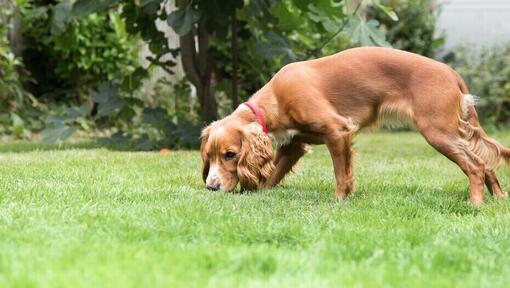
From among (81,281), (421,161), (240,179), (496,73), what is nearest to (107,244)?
(81,281)

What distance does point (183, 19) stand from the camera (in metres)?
7.42

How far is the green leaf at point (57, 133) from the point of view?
8.47 m

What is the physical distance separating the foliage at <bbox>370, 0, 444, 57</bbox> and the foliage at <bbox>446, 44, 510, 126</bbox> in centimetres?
58

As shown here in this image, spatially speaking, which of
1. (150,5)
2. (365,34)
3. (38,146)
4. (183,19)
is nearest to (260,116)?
(183,19)

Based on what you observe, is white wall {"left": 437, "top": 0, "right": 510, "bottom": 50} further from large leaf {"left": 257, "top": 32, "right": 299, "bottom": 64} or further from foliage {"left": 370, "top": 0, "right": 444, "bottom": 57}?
large leaf {"left": 257, "top": 32, "right": 299, "bottom": 64}

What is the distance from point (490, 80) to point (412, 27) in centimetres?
160

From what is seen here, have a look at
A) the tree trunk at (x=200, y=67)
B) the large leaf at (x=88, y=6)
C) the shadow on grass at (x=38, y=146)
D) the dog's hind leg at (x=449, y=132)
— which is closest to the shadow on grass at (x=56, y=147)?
the shadow on grass at (x=38, y=146)

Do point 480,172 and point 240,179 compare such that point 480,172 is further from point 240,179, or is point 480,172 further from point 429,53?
point 429,53

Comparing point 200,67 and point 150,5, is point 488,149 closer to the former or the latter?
point 150,5

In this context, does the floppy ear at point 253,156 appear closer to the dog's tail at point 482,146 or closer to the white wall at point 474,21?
the dog's tail at point 482,146

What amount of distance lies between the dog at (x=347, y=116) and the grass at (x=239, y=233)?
0.20 m

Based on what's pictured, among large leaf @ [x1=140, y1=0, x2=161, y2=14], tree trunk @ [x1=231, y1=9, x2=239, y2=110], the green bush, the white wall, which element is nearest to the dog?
large leaf @ [x1=140, y1=0, x2=161, y2=14]

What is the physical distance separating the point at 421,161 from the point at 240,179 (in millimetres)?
2935

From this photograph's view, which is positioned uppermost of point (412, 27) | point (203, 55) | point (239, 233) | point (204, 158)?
point (239, 233)
